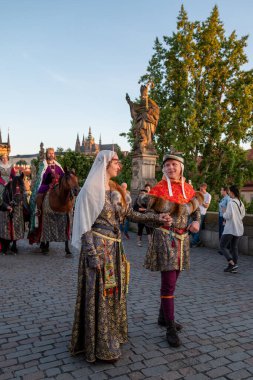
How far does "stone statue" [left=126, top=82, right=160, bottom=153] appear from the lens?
15586 millimetres

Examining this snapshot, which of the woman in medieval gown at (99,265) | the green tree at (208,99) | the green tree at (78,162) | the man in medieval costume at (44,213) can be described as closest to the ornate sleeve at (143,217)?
the woman in medieval gown at (99,265)

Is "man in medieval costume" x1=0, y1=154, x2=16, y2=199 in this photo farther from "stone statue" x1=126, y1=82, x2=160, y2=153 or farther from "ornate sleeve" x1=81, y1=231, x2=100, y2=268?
"ornate sleeve" x1=81, y1=231, x2=100, y2=268

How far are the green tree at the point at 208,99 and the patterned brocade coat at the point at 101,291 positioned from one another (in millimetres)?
22789

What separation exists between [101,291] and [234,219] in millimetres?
5230

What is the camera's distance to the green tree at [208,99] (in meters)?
26.6

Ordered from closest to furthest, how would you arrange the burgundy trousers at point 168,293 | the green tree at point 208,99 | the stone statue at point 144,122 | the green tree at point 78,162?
the burgundy trousers at point 168,293 < the stone statue at point 144,122 < the green tree at point 208,99 < the green tree at point 78,162

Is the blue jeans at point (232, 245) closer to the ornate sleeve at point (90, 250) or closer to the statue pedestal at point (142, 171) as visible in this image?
the ornate sleeve at point (90, 250)

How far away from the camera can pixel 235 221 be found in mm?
8195

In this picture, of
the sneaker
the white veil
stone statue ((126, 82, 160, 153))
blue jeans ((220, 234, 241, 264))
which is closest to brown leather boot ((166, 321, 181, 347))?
the white veil

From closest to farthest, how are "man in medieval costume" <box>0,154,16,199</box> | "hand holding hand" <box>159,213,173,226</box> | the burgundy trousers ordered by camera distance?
"hand holding hand" <box>159,213,173,226</box>
the burgundy trousers
"man in medieval costume" <box>0,154,16,199</box>

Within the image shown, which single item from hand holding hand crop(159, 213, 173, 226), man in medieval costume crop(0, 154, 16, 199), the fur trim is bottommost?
hand holding hand crop(159, 213, 173, 226)

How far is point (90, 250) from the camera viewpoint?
368cm

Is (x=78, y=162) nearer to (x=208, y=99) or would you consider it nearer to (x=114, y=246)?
(x=208, y=99)

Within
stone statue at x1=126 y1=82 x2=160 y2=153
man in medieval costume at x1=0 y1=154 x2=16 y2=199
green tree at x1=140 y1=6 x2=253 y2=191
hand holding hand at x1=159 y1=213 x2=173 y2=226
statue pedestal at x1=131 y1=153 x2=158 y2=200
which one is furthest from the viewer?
green tree at x1=140 y1=6 x2=253 y2=191
